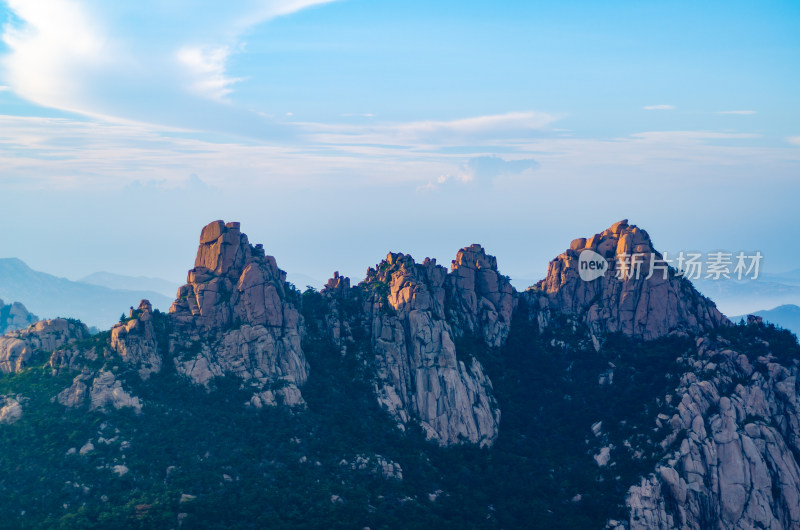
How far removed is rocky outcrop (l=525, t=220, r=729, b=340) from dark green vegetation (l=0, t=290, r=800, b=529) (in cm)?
351

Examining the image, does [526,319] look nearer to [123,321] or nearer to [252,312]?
[252,312]

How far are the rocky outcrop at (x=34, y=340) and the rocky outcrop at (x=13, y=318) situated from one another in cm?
6571

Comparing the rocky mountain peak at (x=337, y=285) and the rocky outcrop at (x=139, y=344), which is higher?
the rocky mountain peak at (x=337, y=285)

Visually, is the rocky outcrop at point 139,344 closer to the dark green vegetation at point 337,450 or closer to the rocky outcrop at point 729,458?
the dark green vegetation at point 337,450

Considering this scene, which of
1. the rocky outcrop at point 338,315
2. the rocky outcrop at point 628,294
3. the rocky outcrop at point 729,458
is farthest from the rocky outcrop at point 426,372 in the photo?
the rocky outcrop at point 729,458

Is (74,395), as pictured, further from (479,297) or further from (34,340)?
(479,297)

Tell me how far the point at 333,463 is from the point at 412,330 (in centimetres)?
2582

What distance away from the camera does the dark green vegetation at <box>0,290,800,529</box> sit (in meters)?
99.4

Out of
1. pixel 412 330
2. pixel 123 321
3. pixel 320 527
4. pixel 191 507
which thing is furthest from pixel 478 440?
pixel 123 321

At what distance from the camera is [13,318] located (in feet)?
620

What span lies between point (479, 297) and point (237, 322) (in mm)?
41601

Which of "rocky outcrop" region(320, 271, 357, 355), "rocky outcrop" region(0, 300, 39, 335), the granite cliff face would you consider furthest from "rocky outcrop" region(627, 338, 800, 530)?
"rocky outcrop" region(0, 300, 39, 335)

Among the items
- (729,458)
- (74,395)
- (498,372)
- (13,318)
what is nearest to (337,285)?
(498,372)

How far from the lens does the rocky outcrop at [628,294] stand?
→ 440 feet
